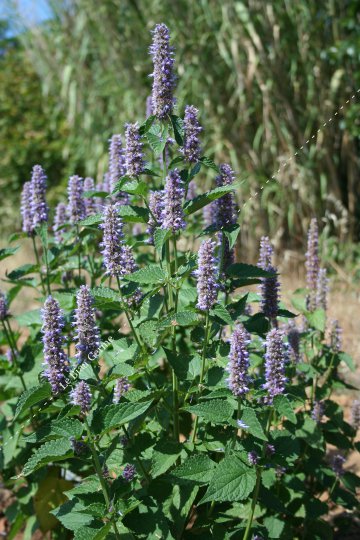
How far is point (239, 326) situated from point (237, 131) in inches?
201

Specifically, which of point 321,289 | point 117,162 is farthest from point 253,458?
point 117,162

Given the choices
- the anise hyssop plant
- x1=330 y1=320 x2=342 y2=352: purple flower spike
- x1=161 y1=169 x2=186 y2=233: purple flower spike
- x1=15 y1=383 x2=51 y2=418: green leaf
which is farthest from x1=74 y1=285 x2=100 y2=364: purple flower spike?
x1=330 y1=320 x2=342 y2=352: purple flower spike

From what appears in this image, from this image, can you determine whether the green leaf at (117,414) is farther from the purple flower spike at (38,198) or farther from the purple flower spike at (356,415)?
the purple flower spike at (356,415)

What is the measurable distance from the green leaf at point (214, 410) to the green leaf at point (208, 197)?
0.57 metres

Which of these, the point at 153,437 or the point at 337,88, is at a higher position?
the point at 337,88

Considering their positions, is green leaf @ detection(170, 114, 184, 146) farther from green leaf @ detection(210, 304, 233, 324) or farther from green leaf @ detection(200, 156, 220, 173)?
green leaf @ detection(210, 304, 233, 324)

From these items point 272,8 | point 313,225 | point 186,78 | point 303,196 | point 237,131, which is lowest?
point 313,225

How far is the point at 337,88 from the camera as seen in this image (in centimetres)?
613

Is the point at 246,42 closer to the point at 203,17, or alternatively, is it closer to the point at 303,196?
the point at 203,17

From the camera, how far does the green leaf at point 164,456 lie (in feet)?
6.14

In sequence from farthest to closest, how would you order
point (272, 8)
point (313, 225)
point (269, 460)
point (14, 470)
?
point (272, 8), point (14, 470), point (313, 225), point (269, 460)

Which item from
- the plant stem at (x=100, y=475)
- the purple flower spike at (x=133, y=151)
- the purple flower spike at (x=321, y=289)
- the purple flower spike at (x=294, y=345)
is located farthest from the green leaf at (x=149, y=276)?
the purple flower spike at (x=321, y=289)

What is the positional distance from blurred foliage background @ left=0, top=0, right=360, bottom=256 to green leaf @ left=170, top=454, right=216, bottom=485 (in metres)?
4.03

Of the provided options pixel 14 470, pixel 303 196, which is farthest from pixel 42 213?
Result: pixel 303 196
